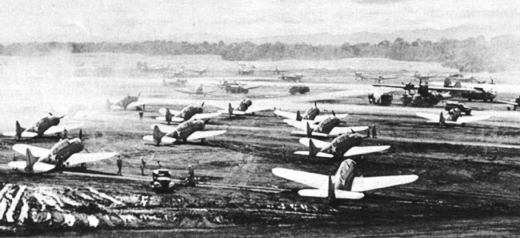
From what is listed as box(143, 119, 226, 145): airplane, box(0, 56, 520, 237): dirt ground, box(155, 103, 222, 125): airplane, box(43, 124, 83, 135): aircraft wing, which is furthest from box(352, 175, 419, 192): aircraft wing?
box(43, 124, 83, 135): aircraft wing

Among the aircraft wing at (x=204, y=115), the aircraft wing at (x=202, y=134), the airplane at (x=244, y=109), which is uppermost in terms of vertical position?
the airplane at (x=244, y=109)

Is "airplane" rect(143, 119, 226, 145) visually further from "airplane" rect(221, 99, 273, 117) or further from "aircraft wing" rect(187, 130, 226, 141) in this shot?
"airplane" rect(221, 99, 273, 117)

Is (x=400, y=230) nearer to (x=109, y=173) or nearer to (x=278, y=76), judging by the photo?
(x=109, y=173)

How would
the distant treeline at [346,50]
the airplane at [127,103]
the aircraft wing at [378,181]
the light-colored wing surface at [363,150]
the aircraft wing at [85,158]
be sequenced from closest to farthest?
1. the aircraft wing at [378,181]
2. the aircraft wing at [85,158]
3. the light-colored wing surface at [363,150]
4. the airplane at [127,103]
5. the distant treeline at [346,50]

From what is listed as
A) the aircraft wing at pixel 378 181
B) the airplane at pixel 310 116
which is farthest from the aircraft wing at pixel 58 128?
the aircraft wing at pixel 378 181

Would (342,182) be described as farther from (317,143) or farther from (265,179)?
(317,143)

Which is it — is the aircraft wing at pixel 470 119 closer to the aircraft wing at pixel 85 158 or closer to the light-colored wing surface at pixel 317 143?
the light-colored wing surface at pixel 317 143
